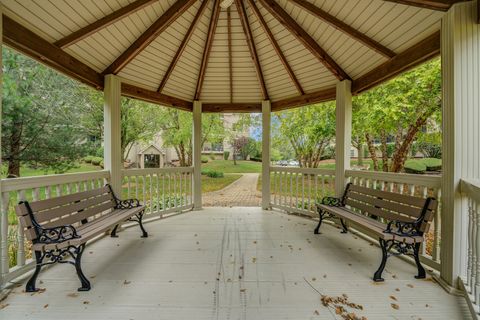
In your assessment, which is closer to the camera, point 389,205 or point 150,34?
point 389,205

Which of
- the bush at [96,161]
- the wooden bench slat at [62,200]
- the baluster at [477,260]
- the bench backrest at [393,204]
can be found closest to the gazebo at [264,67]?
the baluster at [477,260]

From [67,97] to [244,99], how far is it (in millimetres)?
5818

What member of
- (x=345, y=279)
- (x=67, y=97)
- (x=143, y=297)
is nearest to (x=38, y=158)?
(x=67, y=97)

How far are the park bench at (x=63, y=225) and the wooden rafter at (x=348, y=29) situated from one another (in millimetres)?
4127

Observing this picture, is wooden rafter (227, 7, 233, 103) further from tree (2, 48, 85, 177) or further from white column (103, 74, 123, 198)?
tree (2, 48, 85, 177)

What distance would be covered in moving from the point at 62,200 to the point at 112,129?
1686 mm

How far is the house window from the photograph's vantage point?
1564 centimetres

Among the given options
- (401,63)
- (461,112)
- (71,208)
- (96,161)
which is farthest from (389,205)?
(96,161)

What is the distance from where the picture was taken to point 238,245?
353 centimetres

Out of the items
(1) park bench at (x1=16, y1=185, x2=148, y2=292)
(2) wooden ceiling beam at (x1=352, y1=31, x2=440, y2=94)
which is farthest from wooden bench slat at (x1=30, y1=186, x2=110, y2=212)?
(2) wooden ceiling beam at (x1=352, y1=31, x2=440, y2=94)

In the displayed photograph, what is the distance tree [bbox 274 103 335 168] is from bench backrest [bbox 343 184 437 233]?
3799 millimetres

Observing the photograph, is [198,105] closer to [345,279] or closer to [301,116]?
[301,116]

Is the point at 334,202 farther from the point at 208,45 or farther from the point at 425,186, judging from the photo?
the point at 208,45

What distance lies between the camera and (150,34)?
380cm
